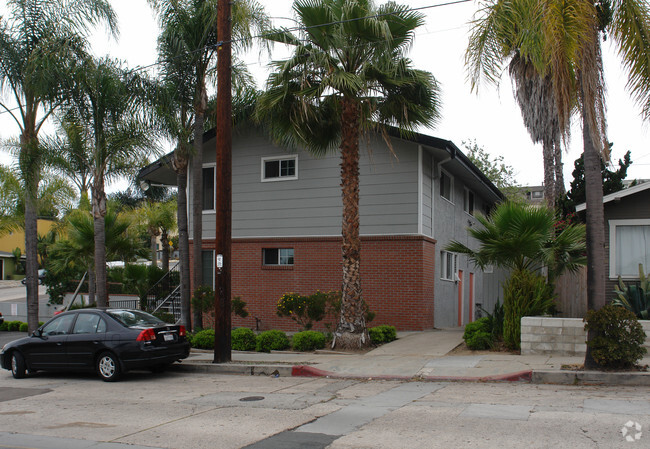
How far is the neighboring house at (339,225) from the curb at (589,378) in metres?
7.17

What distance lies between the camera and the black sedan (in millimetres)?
11461

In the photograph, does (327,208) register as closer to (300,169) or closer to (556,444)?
(300,169)

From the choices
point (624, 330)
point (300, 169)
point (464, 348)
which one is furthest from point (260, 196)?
point (624, 330)

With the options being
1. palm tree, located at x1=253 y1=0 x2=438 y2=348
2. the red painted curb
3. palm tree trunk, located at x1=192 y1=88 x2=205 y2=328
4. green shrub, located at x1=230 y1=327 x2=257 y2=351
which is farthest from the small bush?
palm tree trunk, located at x1=192 y1=88 x2=205 y2=328

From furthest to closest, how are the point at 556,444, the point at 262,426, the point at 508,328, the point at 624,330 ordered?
the point at 508,328 < the point at 624,330 < the point at 262,426 < the point at 556,444

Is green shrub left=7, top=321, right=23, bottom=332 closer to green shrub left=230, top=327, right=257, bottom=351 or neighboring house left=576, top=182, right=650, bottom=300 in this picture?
green shrub left=230, top=327, right=257, bottom=351

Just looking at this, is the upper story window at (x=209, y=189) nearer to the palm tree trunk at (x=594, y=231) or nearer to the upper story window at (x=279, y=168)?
the upper story window at (x=279, y=168)

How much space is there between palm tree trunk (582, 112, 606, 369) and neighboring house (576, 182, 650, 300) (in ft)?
16.2

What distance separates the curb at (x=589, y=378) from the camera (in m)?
9.52

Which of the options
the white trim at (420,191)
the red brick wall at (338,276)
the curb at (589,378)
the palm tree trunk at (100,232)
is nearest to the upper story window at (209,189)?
the red brick wall at (338,276)

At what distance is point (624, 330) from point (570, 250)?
158 inches

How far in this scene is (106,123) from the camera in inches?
659

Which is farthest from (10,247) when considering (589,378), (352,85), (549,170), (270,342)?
(589,378)

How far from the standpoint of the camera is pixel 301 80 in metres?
13.9
